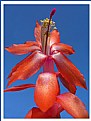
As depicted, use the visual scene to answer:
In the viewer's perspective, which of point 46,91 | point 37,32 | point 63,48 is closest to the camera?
point 46,91

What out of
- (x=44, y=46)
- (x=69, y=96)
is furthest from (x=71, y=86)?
(x=44, y=46)

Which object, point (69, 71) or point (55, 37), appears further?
point (55, 37)

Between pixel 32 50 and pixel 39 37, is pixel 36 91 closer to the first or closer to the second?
pixel 32 50

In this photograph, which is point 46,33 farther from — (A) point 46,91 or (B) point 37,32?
(A) point 46,91

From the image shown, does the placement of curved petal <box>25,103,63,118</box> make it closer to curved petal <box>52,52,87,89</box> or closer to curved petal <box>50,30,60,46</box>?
curved petal <box>52,52,87,89</box>

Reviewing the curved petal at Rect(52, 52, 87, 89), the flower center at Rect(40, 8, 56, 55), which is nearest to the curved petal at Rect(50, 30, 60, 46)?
the flower center at Rect(40, 8, 56, 55)

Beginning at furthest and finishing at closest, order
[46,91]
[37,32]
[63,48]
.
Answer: [37,32]
[63,48]
[46,91]

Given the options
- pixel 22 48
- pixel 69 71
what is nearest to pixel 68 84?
pixel 69 71
